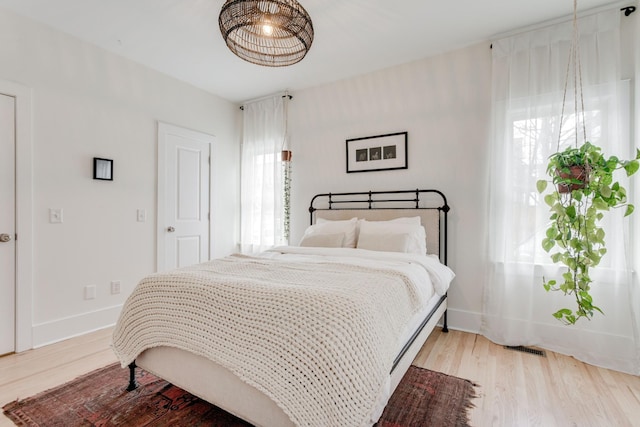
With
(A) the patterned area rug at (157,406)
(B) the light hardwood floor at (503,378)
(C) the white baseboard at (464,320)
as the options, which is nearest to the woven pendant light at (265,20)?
(A) the patterned area rug at (157,406)

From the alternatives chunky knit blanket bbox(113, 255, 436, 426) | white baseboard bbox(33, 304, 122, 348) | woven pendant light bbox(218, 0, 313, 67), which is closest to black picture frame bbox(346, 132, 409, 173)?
woven pendant light bbox(218, 0, 313, 67)

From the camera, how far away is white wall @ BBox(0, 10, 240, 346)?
2.43 meters

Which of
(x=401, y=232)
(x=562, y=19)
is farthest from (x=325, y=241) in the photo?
(x=562, y=19)

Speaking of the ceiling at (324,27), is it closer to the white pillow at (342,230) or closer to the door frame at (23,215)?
the door frame at (23,215)

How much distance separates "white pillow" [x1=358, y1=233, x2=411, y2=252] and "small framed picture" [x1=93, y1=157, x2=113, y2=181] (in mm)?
2486

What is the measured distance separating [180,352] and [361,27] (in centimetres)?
268

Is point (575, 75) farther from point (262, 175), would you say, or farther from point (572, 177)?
point (262, 175)

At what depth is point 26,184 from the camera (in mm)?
2355

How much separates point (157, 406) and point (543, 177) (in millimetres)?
3110

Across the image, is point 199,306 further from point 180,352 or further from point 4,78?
point 4,78

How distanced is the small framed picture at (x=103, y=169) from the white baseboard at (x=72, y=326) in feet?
→ 4.13

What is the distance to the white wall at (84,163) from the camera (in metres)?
2.43

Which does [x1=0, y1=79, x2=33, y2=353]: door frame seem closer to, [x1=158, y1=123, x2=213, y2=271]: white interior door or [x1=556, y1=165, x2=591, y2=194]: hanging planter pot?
[x1=158, y1=123, x2=213, y2=271]: white interior door

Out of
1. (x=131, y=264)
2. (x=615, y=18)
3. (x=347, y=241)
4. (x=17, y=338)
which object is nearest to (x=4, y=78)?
(x=131, y=264)
